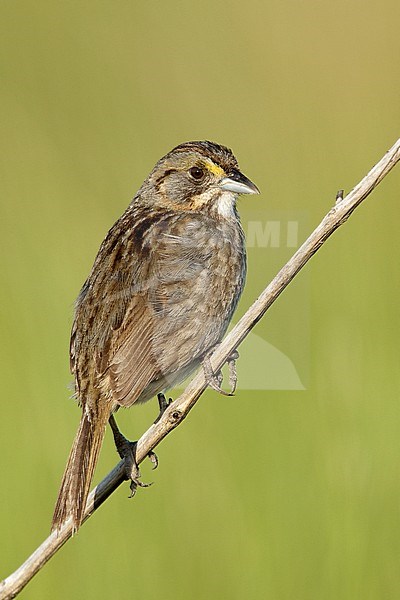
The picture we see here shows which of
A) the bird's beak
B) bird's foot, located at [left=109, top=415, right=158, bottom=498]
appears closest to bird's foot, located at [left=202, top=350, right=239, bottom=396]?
bird's foot, located at [left=109, top=415, right=158, bottom=498]

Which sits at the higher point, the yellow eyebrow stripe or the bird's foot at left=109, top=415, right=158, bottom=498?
the yellow eyebrow stripe

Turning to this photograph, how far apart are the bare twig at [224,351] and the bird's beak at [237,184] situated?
1.00 ft

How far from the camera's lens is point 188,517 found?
2.64 metres

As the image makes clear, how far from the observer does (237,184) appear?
76.9 inches

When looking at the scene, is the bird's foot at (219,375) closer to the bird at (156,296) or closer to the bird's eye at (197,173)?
the bird at (156,296)

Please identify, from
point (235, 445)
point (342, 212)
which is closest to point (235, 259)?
point (342, 212)

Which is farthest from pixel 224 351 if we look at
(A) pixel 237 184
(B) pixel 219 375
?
(A) pixel 237 184

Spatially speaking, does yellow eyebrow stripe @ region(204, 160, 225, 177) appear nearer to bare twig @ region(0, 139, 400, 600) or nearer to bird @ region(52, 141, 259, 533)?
bird @ region(52, 141, 259, 533)

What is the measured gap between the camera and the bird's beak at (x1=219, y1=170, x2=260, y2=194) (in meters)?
1.90

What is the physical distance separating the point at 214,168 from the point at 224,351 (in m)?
0.46

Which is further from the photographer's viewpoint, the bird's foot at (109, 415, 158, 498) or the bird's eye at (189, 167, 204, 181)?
the bird's eye at (189, 167, 204, 181)

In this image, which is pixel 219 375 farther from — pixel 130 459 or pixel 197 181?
pixel 197 181

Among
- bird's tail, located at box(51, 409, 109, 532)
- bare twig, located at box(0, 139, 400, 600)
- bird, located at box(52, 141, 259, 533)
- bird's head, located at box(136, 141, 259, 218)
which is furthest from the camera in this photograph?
bird's head, located at box(136, 141, 259, 218)

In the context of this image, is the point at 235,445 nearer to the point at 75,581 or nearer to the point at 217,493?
the point at 217,493
